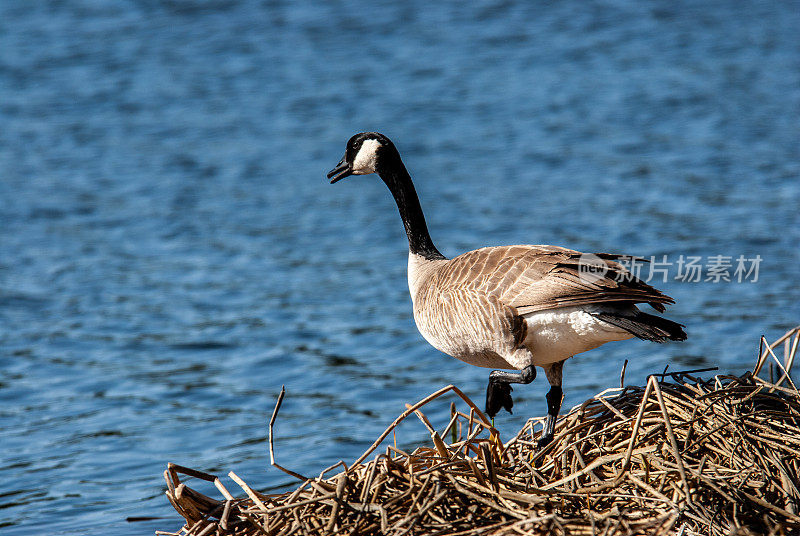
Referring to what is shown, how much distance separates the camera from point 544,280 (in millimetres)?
4598

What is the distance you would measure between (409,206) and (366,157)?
397 mm

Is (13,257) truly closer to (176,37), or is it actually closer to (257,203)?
(257,203)

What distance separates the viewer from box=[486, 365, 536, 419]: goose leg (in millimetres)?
4707

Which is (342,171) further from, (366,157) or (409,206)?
(409,206)

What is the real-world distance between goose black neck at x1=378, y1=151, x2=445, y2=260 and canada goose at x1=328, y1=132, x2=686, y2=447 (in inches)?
25.3

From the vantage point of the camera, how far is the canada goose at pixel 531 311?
439 centimetres

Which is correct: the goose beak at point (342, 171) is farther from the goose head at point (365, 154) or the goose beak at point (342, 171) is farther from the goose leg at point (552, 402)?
the goose leg at point (552, 402)

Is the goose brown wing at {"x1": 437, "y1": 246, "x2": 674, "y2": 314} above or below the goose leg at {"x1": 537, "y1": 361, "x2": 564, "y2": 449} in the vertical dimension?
above

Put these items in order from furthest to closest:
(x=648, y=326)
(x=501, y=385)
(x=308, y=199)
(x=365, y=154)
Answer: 1. (x=308, y=199)
2. (x=365, y=154)
3. (x=501, y=385)
4. (x=648, y=326)

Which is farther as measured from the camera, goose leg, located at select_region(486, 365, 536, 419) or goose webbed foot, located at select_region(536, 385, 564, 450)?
goose leg, located at select_region(486, 365, 536, 419)

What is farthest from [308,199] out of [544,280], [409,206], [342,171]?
[544,280]

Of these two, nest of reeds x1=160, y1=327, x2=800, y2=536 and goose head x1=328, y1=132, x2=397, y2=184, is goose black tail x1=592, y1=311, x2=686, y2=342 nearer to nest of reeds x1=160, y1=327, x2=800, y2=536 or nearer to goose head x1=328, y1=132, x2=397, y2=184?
nest of reeds x1=160, y1=327, x2=800, y2=536

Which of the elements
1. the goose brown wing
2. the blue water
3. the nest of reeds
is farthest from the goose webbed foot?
the blue water

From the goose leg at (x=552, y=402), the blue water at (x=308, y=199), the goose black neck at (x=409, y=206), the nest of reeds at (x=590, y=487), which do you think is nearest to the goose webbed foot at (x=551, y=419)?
the goose leg at (x=552, y=402)
